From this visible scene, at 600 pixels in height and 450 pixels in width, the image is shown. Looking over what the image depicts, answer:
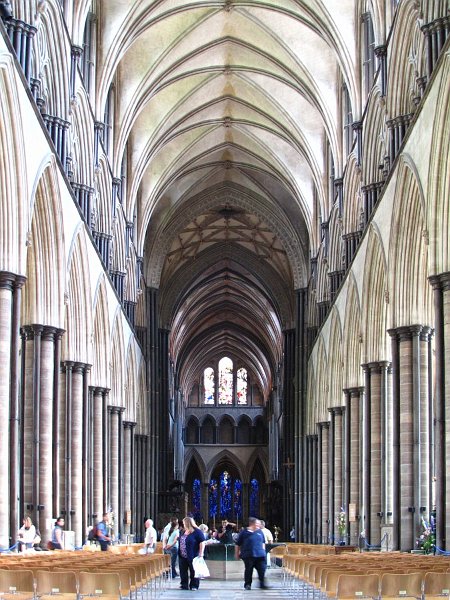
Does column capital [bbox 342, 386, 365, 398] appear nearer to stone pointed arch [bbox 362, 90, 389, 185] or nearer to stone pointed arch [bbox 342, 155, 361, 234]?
stone pointed arch [bbox 342, 155, 361, 234]

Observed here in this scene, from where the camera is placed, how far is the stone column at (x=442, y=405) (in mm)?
20688

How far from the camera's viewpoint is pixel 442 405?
2081cm

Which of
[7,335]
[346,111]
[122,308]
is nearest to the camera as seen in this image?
[7,335]

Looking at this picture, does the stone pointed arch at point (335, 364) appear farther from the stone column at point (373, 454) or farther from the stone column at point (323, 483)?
the stone column at point (373, 454)

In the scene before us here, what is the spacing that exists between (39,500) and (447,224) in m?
11.5

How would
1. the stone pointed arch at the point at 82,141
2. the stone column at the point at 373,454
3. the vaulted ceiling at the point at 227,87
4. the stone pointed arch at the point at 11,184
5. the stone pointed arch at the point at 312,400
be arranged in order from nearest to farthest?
1. the stone pointed arch at the point at 11,184
2. the stone pointed arch at the point at 82,141
3. the stone column at the point at 373,454
4. the vaulted ceiling at the point at 227,87
5. the stone pointed arch at the point at 312,400

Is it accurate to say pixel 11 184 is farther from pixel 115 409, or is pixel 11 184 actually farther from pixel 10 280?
pixel 115 409

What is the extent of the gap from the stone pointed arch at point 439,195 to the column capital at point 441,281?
4.5 inches

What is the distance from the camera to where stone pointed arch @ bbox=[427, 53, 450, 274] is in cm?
2100

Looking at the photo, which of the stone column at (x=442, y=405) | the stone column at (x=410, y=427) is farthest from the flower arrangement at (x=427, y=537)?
the stone column at (x=442, y=405)

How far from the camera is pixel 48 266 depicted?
2628 centimetres

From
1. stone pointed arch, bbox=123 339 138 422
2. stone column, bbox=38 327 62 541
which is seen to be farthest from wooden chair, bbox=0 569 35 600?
stone pointed arch, bbox=123 339 138 422

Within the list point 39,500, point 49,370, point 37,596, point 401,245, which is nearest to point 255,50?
point 401,245

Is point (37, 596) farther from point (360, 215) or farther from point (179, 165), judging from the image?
point (179, 165)
